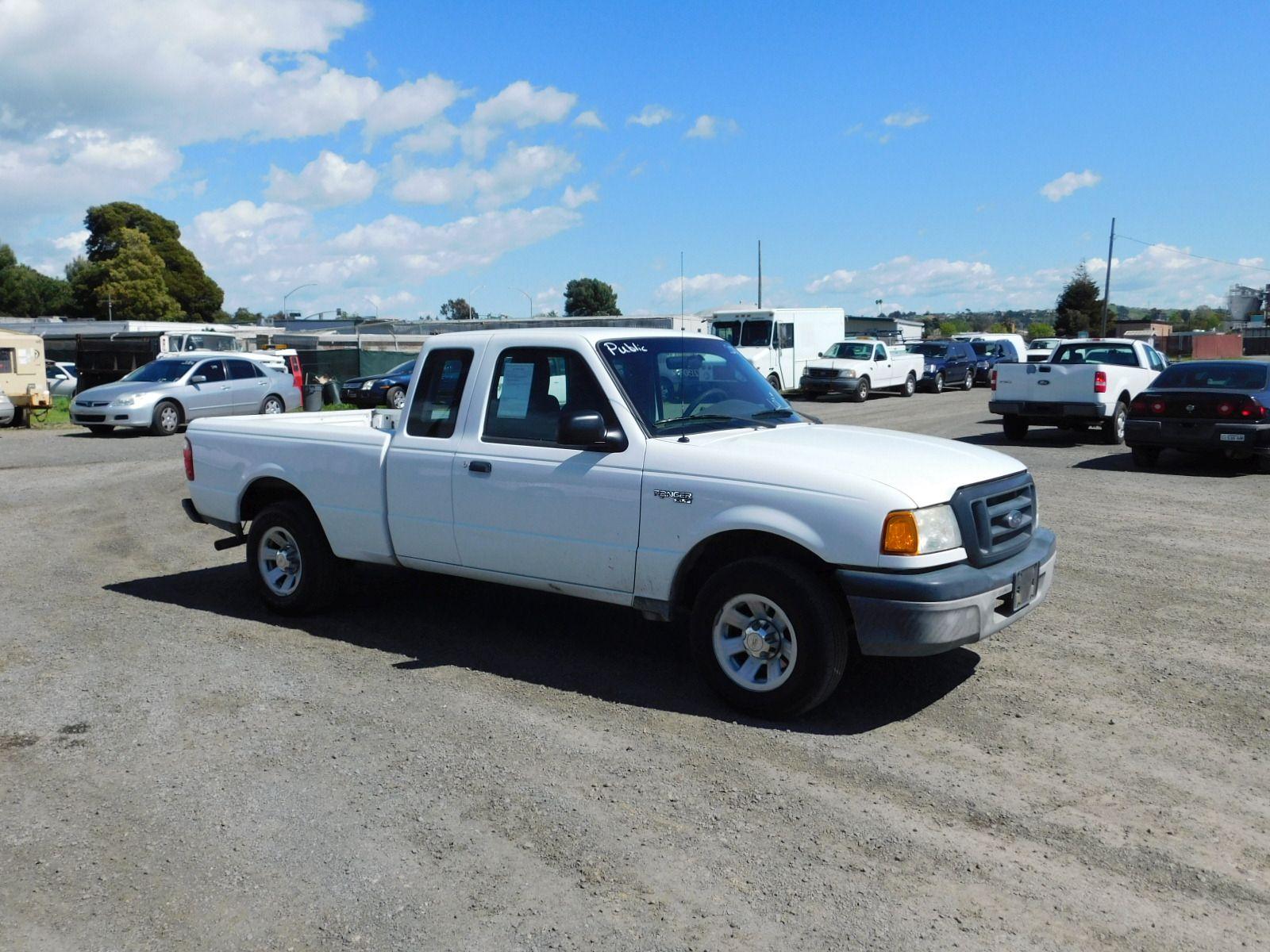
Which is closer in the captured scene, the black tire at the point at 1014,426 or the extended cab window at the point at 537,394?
the extended cab window at the point at 537,394

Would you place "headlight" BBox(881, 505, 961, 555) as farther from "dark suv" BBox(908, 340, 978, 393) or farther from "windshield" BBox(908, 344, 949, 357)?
"windshield" BBox(908, 344, 949, 357)

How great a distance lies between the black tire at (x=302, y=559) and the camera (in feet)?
23.3

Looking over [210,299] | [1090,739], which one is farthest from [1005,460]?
[210,299]

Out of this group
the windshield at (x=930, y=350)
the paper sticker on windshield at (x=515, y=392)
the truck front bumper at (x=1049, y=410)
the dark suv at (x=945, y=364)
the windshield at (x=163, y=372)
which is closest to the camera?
the paper sticker on windshield at (x=515, y=392)

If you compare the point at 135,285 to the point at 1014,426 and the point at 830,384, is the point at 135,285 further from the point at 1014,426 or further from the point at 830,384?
the point at 1014,426

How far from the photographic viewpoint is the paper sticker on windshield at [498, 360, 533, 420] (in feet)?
20.3

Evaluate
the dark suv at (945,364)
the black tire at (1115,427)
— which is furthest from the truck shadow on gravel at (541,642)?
the dark suv at (945,364)

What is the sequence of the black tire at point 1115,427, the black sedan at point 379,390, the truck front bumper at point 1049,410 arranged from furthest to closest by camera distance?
the black sedan at point 379,390
the black tire at point 1115,427
the truck front bumper at point 1049,410

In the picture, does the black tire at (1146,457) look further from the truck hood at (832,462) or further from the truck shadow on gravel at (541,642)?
the truck hood at (832,462)

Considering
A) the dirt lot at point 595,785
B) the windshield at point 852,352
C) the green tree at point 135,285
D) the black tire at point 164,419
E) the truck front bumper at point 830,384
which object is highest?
the green tree at point 135,285

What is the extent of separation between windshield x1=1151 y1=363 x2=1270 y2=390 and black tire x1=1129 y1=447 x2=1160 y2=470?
33.8 inches

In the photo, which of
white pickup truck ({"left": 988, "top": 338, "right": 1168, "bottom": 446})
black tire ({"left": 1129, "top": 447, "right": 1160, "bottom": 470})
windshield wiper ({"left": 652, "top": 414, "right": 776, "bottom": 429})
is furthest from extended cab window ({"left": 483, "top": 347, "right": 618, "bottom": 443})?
white pickup truck ({"left": 988, "top": 338, "right": 1168, "bottom": 446})

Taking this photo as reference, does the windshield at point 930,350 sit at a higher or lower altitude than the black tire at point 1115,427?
higher

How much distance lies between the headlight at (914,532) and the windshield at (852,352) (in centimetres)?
2867
